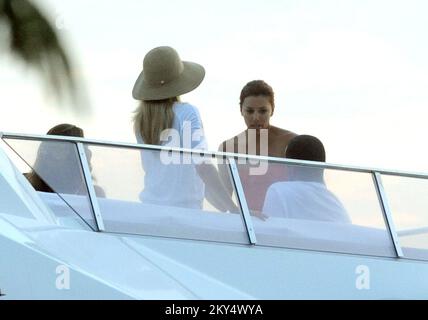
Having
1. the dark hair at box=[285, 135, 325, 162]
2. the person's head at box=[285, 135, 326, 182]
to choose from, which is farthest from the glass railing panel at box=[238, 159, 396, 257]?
the dark hair at box=[285, 135, 325, 162]

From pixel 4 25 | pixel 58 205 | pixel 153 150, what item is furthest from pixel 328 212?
pixel 4 25

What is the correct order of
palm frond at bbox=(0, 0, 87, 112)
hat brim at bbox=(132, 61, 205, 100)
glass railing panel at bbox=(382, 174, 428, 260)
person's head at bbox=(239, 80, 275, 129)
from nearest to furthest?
glass railing panel at bbox=(382, 174, 428, 260) → hat brim at bbox=(132, 61, 205, 100) → person's head at bbox=(239, 80, 275, 129) → palm frond at bbox=(0, 0, 87, 112)

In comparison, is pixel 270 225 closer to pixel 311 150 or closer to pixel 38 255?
pixel 311 150

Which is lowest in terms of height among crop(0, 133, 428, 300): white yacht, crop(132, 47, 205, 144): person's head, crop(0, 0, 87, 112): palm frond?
crop(0, 133, 428, 300): white yacht

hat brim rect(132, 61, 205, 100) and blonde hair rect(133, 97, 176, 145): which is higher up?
hat brim rect(132, 61, 205, 100)

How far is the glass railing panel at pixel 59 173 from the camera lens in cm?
583

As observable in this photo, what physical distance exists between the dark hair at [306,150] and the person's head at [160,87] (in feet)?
2.45

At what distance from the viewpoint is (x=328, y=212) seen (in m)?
6.24

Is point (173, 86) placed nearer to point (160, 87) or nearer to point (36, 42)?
point (160, 87)

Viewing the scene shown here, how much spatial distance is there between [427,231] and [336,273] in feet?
2.89

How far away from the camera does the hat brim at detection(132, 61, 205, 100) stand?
6535 millimetres

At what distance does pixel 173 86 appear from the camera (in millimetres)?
6648

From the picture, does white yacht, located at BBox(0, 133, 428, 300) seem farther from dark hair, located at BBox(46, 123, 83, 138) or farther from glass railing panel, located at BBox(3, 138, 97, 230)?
dark hair, located at BBox(46, 123, 83, 138)
